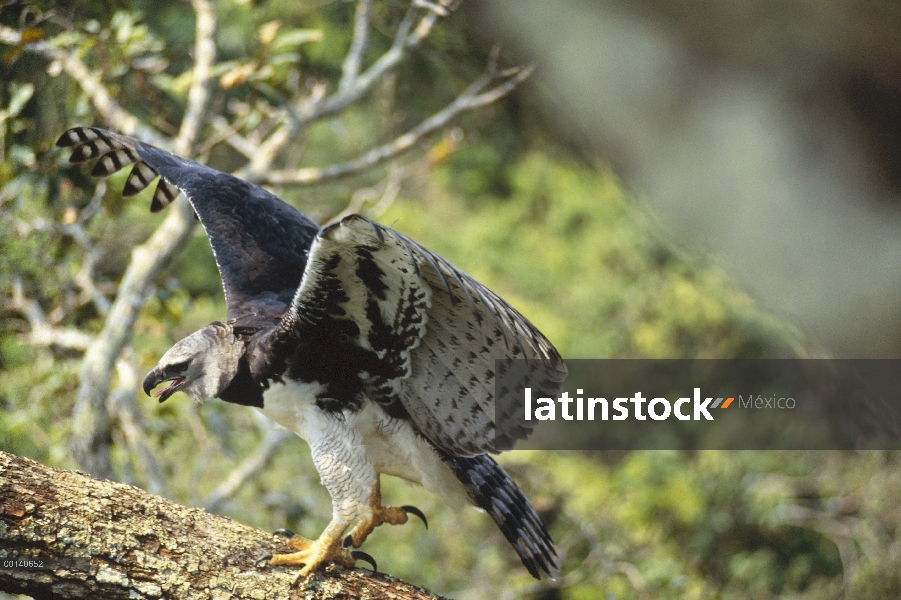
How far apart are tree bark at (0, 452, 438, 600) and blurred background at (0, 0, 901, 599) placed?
1.26 meters

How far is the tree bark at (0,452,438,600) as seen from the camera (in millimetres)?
1715

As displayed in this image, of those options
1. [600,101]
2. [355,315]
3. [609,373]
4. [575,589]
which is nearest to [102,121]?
[355,315]

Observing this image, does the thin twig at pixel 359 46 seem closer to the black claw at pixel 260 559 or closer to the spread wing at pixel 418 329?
the spread wing at pixel 418 329

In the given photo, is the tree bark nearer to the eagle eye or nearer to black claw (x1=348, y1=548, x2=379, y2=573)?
black claw (x1=348, y1=548, x2=379, y2=573)

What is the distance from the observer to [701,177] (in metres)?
0.55

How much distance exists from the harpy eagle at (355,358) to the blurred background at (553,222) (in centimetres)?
55

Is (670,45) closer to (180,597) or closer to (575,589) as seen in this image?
(180,597)

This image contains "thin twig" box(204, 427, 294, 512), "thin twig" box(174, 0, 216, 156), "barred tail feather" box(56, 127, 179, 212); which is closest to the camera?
"barred tail feather" box(56, 127, 179, 212)

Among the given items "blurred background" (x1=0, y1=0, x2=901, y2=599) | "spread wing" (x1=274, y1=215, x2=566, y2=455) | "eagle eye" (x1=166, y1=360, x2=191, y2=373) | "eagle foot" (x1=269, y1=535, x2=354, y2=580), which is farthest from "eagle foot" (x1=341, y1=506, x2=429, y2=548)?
"blurred background" (x1=0, y1=0, x2=901, y2=599)

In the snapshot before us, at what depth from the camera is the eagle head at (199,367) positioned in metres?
2.38

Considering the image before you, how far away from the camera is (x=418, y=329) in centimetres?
221

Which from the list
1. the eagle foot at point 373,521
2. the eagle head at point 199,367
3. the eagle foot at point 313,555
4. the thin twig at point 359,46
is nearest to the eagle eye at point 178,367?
the eagle head at point 199,367

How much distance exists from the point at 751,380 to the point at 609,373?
4.59 feet

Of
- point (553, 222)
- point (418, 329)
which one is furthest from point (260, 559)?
point (553, 222)
